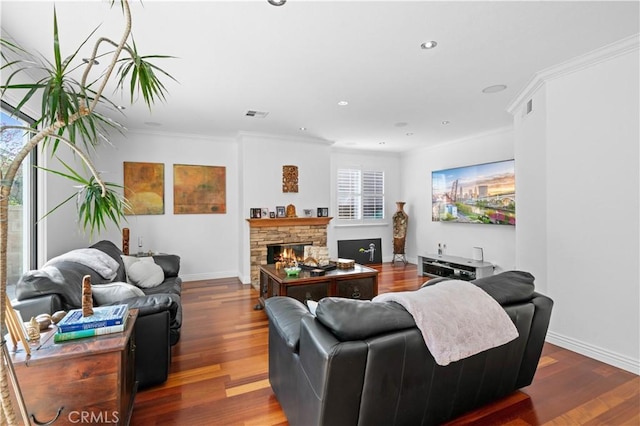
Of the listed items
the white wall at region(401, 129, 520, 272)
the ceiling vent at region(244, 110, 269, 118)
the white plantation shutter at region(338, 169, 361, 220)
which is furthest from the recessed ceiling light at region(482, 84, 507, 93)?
the white plantation shutter at region(338, 169, 361, 220)

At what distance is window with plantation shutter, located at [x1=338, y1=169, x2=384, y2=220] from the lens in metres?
6.88

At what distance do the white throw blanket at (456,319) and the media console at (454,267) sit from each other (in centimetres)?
343

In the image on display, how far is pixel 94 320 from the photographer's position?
67.3 inches

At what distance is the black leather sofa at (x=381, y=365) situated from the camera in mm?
1366

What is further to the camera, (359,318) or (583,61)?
(583,61)

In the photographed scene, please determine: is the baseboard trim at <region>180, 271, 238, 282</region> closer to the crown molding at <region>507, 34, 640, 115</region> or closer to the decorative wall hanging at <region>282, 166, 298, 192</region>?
the decorative wall hanging at <region>282, 166, 298, 192</region>

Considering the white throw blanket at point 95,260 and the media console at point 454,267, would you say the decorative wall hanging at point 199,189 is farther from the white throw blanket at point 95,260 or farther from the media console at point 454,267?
the media console at point 454,267

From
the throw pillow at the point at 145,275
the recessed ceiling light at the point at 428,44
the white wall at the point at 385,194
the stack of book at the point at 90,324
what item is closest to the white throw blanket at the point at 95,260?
the throw pillow at the point at 145,275

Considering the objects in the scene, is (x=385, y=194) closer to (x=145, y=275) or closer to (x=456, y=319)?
(x=145, y=275)

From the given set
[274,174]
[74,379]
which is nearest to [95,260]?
[74,379]

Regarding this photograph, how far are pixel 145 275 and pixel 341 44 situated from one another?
10.2 ft

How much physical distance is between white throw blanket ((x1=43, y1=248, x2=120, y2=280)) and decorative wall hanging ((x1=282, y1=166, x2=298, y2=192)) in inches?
116

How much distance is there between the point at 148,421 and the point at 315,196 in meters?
4.33

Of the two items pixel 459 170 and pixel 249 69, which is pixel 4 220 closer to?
A: pixel 249 69
